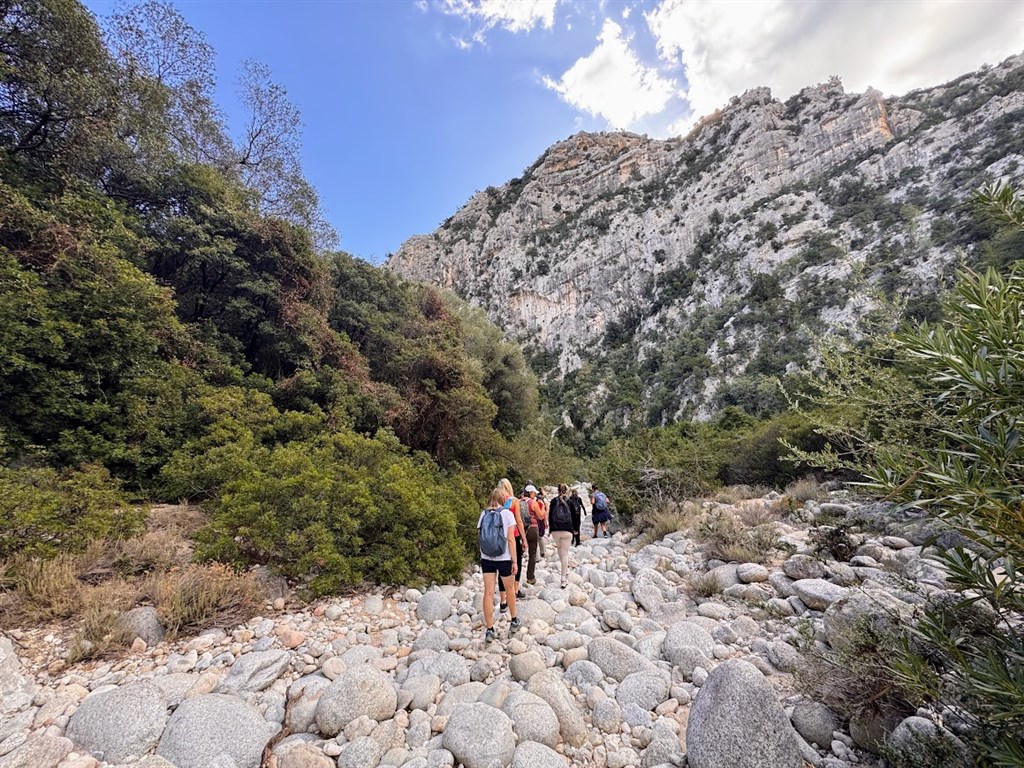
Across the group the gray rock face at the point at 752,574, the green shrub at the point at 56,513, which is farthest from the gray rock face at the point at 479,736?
the green shrub at the point at 56,513

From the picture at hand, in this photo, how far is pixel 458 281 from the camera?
2537 inches

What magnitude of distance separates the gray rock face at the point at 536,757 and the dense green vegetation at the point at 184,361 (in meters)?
3.07

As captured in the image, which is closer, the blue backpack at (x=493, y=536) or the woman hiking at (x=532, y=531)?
the blue backpack at (x=493, y=536)

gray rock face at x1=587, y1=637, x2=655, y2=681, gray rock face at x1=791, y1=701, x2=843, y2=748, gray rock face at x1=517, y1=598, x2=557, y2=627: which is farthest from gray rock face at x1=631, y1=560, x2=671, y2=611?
gray rock face at x1=791, y1=701, x2=843, y2=748

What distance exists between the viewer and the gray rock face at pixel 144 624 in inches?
143

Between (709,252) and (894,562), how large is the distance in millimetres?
47720

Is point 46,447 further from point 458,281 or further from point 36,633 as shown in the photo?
point 458,281

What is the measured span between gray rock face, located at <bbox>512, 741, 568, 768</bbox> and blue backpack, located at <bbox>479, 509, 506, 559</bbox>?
1.80 meters

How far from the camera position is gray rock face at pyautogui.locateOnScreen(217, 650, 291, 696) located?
329 cm

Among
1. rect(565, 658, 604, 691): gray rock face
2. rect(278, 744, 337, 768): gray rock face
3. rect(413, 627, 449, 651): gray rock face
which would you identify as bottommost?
rect(565, 658, 604, 691): gray rock face

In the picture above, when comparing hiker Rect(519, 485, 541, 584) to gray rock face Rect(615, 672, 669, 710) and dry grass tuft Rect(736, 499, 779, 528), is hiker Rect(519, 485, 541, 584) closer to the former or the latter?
gray rock face Rect(615, 672, 669, 710)

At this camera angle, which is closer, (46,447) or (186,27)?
(46,447)

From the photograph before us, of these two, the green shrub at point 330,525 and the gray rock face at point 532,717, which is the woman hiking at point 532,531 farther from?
the gray rock face at point 532,717

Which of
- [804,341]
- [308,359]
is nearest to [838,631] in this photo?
[308,359]
